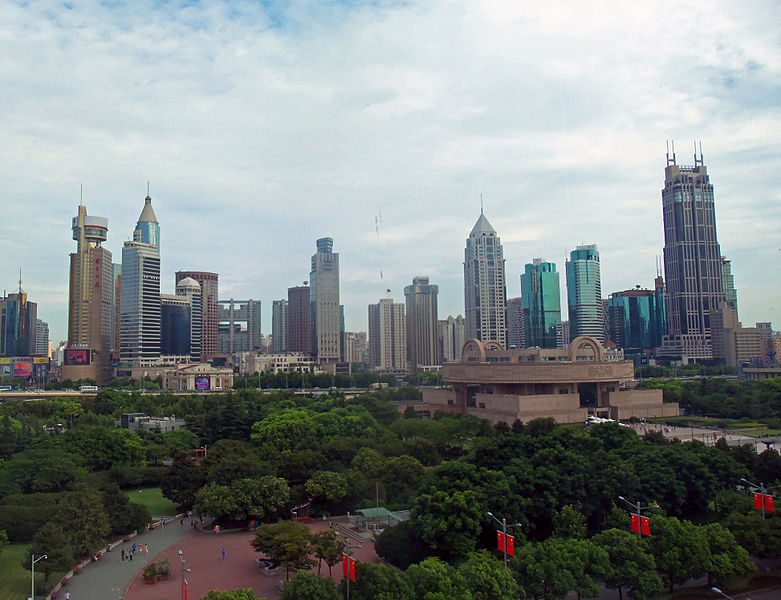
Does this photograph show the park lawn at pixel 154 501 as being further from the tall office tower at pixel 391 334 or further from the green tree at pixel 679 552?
the tall office tower at pixel 391 334

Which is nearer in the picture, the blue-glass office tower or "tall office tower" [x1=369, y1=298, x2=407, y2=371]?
the blue-glass office tower

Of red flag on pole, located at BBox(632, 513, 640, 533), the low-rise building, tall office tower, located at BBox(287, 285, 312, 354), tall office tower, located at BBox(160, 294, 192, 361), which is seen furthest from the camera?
tall office tower, located at BBox(287, 285, 312, 354)

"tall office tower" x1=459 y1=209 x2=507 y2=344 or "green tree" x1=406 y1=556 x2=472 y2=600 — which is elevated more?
"tall office tower" x1=459 y1=209 x2=507 y2=344

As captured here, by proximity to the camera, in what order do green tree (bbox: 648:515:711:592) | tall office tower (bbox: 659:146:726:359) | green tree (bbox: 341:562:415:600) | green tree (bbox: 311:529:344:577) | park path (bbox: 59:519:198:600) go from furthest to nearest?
tall office tower (bbox: 659:146:726:359) < green tree (bbox: 311:529:344:577) < park path (bbox: 59:519:198:600) < green tree (bbox: 648:515:711:592) < green tree (bbox: 341:562:415:600)

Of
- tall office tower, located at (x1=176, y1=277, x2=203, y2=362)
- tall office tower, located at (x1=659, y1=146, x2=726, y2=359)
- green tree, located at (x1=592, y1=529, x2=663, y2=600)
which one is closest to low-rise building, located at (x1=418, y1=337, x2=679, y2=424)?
green tree, located at (x1=592, y1=529, x2=663, y2=600)

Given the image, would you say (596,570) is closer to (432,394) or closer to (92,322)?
(432,394)

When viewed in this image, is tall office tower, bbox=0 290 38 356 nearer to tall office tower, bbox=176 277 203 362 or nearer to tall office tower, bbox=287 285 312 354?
tall office tower, bbox=176 277 203 362

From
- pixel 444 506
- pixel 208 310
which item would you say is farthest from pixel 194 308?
pixel 444 506
